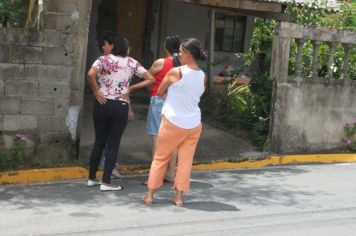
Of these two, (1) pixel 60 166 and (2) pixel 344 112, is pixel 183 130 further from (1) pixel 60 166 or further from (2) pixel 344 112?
(2) pixel 344 112

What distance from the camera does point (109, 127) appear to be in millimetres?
6805

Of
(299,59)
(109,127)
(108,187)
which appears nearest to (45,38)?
(109,127)

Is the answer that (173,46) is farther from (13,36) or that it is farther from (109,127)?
(13,36)

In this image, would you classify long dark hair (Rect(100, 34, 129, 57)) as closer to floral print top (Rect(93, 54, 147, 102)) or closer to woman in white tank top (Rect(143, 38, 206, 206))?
floral print top (Rect(93, 54, 147, 102))

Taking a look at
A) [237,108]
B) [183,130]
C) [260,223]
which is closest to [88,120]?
[237,108]

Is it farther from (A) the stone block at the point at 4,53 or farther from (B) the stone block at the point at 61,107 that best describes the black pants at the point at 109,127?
(A) the stone block at the point at 4,53

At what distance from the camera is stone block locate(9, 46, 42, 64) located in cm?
736

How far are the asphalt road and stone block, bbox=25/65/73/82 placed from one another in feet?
4.30

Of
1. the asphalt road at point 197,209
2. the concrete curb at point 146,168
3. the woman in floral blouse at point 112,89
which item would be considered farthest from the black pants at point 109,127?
the concrete curb at point 146,168

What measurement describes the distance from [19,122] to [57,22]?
51.6 inches

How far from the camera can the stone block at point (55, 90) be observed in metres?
7.57

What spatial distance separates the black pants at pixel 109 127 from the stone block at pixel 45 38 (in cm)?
125

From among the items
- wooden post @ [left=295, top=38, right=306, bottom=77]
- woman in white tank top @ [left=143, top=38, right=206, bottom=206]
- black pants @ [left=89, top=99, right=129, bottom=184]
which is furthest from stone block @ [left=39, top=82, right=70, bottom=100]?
wooden post @ [left=295, top=38, right=306, bottom=77]

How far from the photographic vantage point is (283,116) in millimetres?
9367
